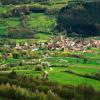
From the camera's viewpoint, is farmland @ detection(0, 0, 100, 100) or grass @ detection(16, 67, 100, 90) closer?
farmland @ detection(0, 0, 100, 100)

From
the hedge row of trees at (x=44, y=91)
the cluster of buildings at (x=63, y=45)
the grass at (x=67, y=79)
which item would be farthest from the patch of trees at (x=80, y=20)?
the hedge row of trees at (x=44, y=91)

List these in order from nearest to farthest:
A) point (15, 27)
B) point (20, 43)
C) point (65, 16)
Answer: point (20, 43), point (15, 27), point (65, 16)

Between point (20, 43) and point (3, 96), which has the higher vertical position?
point (3, 96)

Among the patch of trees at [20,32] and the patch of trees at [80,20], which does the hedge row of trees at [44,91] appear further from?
the patch of trees at [80,20]

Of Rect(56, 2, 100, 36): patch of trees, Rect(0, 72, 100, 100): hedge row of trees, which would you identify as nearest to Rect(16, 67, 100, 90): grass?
Rect(0, 72, 100, 100): hedge row of trees

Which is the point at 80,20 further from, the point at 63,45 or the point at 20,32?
the point at 63,45

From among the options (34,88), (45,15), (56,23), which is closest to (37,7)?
(45,15)

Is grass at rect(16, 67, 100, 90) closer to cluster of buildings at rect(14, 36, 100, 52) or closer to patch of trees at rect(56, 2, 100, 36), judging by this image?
cluster of buildings at rect(14, 36, 100, 52)

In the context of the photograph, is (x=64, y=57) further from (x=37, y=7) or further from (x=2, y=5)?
(x=2, y=5)
